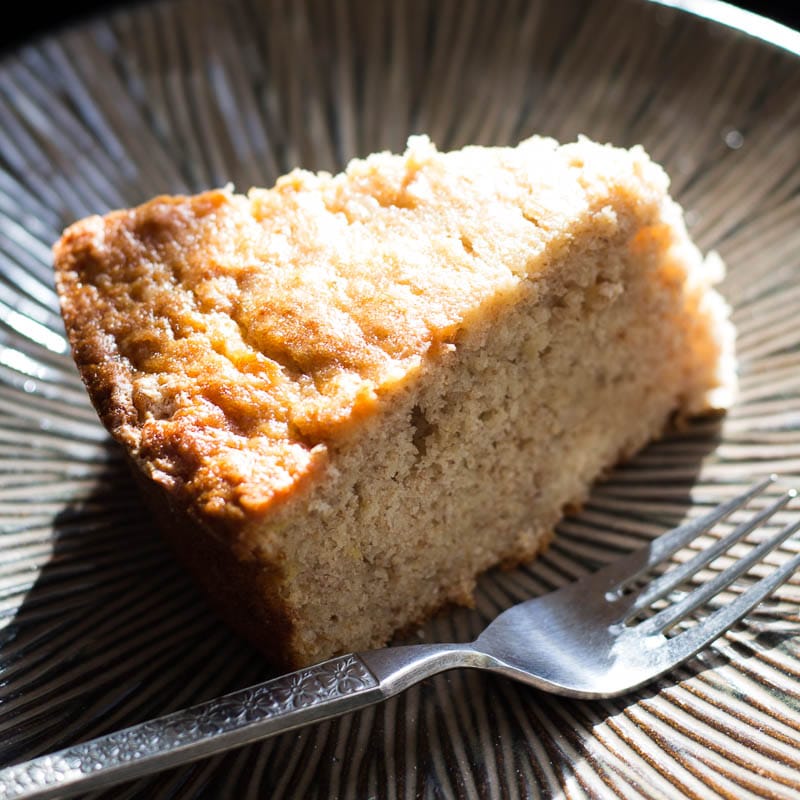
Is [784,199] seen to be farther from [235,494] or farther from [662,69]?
[235,494]

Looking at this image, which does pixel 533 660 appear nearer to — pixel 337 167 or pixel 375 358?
pixel 375 358

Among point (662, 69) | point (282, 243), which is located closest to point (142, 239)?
point (282, 243)

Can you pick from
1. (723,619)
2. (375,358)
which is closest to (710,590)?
(723,619)

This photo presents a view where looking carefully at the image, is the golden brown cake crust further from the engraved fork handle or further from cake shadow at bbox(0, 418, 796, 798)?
cake shadow at bbox(0, 418, 796, 798)

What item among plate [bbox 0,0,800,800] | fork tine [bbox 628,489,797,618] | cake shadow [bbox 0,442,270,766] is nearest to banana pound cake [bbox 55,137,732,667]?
cake shadow [bbox 0,442,270,766]

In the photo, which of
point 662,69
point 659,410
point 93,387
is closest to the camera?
point 93,387
